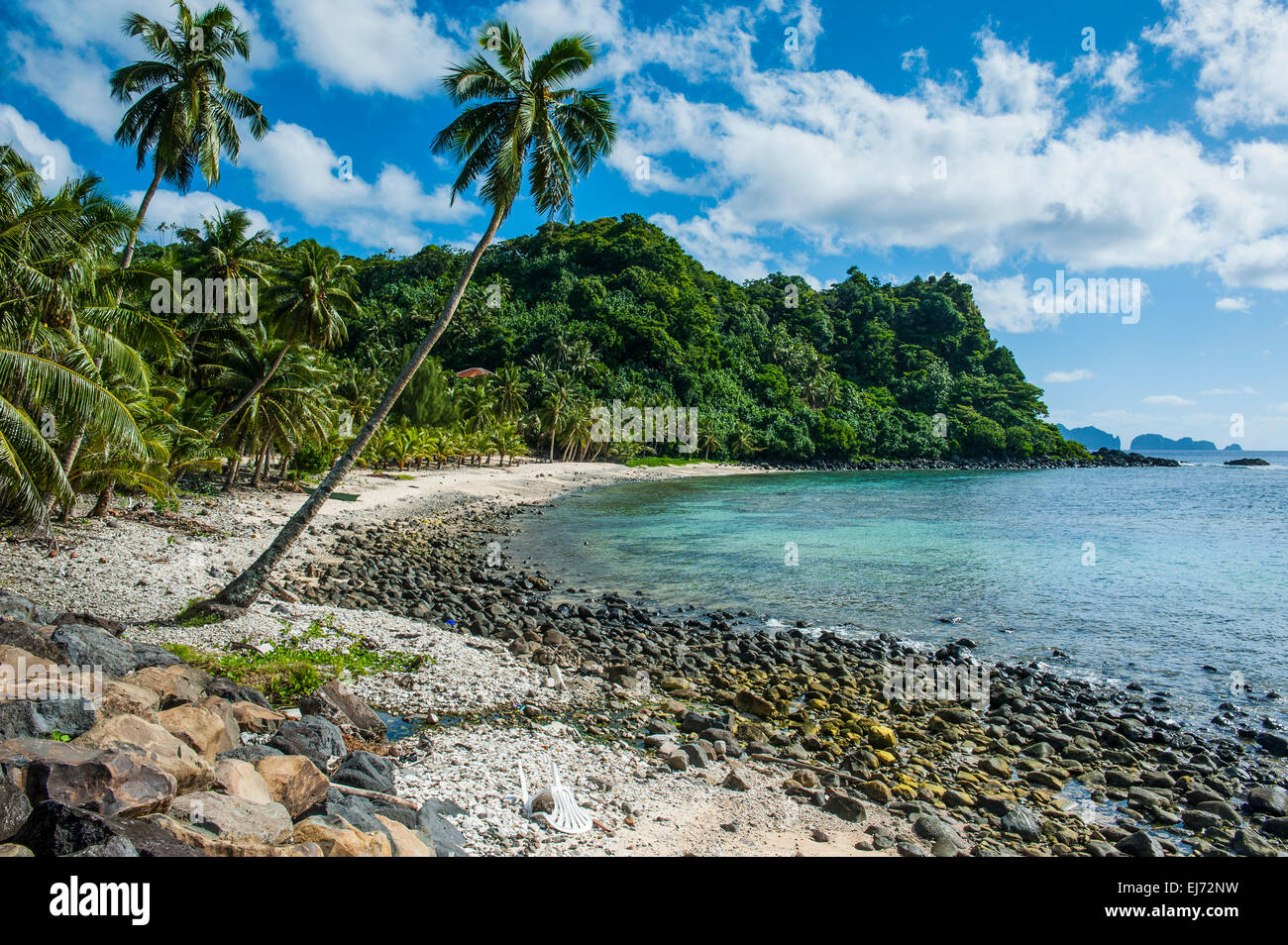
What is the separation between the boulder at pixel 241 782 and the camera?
A: 5.41m

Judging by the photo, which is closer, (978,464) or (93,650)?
(93,650)

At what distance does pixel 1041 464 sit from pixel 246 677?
460ft

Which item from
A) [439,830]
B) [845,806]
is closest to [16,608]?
[439,830]

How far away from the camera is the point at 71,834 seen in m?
3.99

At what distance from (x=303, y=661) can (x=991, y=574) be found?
909 inches

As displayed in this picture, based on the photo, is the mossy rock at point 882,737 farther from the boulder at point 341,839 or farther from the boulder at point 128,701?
the boulder at point 128,701

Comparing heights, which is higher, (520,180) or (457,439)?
(520,180)

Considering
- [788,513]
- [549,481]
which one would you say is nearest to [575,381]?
[549,481]

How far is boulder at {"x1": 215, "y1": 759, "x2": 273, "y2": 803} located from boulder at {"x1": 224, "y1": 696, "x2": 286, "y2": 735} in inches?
71.8

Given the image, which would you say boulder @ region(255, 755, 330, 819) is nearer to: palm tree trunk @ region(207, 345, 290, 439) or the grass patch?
the grass patch

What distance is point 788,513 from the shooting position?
4312cm

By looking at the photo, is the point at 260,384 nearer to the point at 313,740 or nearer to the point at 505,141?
the point at 505,141

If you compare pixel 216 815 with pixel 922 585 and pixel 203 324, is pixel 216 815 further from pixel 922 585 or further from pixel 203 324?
pixel 203 324

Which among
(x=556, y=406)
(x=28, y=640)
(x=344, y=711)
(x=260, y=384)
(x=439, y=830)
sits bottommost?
(x=439, y=830)
